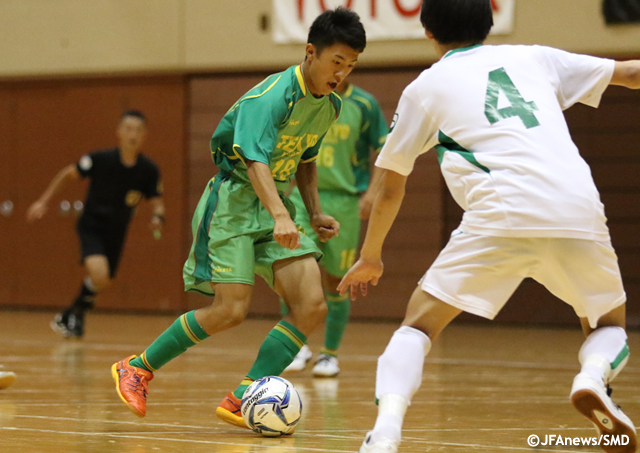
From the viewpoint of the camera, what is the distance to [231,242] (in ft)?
11.6

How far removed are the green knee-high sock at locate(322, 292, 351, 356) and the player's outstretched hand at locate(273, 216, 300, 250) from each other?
7.03 ft

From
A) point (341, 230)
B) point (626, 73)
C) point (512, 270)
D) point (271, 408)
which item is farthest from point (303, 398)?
point (626, 73)

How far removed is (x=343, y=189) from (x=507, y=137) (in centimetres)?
316

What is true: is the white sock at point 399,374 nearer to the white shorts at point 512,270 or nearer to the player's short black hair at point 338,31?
the white shorts at point 512,270

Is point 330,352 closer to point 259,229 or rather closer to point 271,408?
point 259,229

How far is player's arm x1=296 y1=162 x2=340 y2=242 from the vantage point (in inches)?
149

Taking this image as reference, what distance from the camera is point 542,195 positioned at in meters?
2.43

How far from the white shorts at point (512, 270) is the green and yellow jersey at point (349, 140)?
3.14 meters

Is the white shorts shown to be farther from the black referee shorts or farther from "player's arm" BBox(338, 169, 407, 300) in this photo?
the black referee shorts

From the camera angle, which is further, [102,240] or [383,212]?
[102,240]

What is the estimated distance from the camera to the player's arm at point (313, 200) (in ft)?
12.4

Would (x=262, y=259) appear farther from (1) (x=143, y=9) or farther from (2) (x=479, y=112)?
(1) (x=143, y=9)

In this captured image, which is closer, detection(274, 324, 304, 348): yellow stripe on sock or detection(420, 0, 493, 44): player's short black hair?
detection(420, 0, 493, 44): player's short black hair

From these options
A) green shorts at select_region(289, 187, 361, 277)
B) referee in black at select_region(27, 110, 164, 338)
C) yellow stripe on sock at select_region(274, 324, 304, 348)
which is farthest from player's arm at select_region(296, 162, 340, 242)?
referee in black at select_region(27, 110, 164, 338)
